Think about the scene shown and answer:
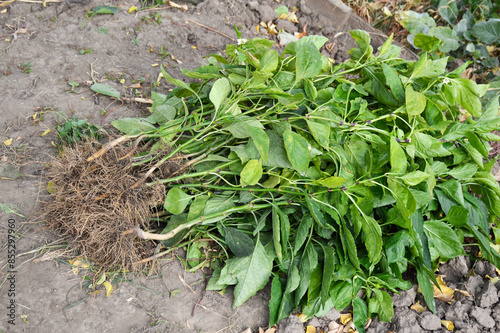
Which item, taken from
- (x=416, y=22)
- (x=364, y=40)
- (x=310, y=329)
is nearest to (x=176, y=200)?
(x=310, y=329)

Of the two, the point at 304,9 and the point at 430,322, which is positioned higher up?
the point at 304,9

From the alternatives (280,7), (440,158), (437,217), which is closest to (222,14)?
(280,7)

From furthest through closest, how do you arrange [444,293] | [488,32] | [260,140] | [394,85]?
[488,32] < [444,293] < [394,85] < [260,140]

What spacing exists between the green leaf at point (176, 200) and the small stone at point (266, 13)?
1.98m

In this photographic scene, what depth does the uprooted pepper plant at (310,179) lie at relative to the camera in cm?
158

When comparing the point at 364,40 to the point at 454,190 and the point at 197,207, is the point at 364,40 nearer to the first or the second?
the point at 454,190

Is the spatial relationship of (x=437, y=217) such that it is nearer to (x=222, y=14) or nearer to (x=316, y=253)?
(x=316, y=253)

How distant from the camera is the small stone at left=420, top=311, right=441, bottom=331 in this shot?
5.49 feet

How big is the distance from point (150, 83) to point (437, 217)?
74.5 inches

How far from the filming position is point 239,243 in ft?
5.50

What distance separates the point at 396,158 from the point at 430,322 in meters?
0.81

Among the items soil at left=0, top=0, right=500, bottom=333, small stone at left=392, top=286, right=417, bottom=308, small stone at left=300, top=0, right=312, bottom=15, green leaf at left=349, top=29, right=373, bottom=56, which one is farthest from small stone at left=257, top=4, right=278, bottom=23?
small stone at left=392, top=286, right=417, bottom=308

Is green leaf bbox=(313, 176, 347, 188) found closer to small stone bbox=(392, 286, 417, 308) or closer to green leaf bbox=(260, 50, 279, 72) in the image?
green leaf bbox=(260, 50, 279, 72)

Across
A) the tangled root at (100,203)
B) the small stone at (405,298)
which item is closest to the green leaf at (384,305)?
the small stone at (405,298)
